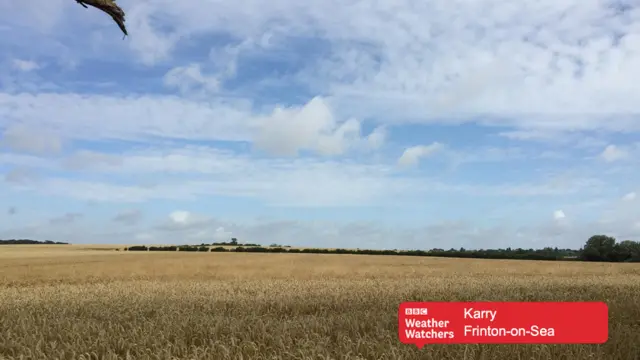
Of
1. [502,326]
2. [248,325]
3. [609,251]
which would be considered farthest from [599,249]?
[248,325]

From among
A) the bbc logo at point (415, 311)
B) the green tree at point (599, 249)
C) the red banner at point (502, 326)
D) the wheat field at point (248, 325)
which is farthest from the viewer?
the green tree at point (599, 249)

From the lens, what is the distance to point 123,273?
25.2 metres

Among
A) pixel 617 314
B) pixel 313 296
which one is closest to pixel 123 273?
pixel 313 296

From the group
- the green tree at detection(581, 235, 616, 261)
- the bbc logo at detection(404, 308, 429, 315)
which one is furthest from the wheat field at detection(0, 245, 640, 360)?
the green tree at detection(581, 235, 616, 261)

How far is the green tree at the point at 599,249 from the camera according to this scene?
1800 inches

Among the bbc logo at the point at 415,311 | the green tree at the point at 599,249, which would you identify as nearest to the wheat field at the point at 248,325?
the bbc logo at the point at 415,311

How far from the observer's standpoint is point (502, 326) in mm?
8852

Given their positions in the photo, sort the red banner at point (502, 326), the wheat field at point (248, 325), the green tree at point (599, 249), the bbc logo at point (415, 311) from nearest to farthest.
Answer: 1. the wheat field at point (248, 325)
2. the red banner at point (502, 326)
3. the bbc logo at point (415, 311)
4. the green tree at point (599, 249)

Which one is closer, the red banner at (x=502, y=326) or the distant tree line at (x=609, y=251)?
the red banner at (x=502, y=326)

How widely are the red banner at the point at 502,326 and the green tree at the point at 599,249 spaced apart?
1538 inches

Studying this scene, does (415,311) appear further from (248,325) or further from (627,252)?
(627,252)

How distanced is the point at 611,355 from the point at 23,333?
8.37m

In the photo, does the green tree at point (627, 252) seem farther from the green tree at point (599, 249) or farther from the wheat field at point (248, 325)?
the wheat field at point (248, 325)

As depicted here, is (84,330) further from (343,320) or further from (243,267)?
(243,267)
